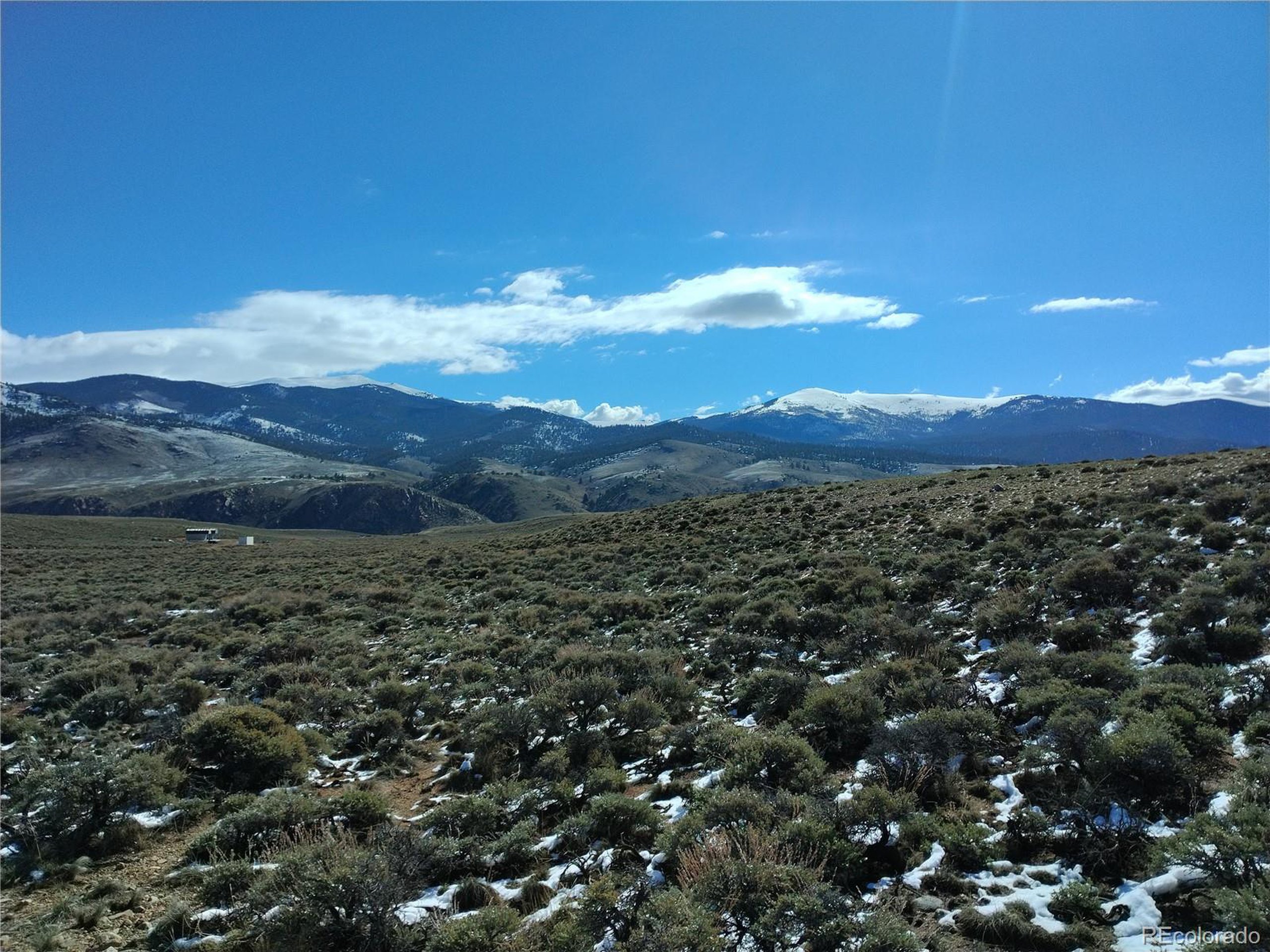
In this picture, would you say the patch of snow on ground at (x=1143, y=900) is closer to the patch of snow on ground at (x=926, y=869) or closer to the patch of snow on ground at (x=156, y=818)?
the patch of snow on ground at (x=926, y=869)

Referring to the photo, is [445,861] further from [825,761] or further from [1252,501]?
[1252,501]

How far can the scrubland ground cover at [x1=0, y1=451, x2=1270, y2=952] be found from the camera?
5258 mm

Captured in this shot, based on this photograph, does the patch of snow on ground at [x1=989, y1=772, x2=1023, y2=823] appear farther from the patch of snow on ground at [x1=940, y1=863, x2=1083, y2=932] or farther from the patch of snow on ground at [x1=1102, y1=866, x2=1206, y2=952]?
the patch of snow on ground at [x1=1102, y1=866, x2=1206, y2=952]

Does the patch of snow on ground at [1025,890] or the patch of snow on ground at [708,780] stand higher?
the patch of snow on ground at [1025,890]

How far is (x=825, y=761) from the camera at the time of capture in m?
7.82

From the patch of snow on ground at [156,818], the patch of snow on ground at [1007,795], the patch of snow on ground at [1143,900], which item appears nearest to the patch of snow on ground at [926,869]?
the patch of snow on ground at [1007,795]

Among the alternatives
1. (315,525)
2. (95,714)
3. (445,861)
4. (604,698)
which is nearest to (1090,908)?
(445,861)

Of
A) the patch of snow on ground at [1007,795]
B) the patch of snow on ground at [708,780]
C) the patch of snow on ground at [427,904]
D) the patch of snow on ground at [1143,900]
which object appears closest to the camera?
the patch of snow on ground at [1143,900]

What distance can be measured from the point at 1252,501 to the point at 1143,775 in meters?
15.2

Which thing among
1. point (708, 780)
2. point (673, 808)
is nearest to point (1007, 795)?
point (708, 780)

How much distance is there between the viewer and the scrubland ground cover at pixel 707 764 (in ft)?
17.3

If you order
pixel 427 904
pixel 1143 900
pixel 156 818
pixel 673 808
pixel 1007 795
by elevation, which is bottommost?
pixel 156 818

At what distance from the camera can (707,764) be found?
28.1 ft

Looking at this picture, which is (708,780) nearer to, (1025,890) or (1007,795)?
(1007,795)
